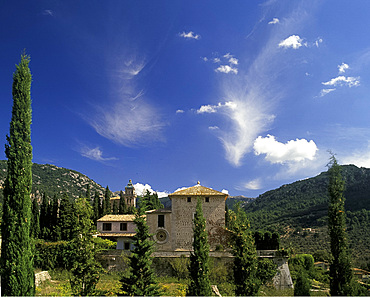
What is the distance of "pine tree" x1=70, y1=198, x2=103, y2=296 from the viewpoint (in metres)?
17.1

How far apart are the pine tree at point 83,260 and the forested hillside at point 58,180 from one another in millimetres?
131459

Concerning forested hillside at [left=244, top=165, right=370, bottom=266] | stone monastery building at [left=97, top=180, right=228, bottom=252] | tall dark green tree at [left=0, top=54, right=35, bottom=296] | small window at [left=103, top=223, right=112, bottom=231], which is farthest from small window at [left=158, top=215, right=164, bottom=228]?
tall dark green tree at [left=0, top=54, right=35, bottom=296]

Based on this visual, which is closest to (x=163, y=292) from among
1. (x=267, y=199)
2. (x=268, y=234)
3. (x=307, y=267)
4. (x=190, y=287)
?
(x=190, y=287)

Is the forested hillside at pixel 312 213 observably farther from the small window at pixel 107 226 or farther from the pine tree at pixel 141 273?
the pine tree at pixel 141 273

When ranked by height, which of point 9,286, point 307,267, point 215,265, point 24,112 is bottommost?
point 307,267

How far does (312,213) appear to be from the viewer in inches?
3209

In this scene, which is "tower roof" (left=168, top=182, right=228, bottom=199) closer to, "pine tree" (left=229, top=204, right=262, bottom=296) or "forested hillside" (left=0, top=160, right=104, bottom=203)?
"pine tree" (left=229, top=204, right=262, bottom=296)

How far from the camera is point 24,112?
615 inches

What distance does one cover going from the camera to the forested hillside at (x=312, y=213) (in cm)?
6219

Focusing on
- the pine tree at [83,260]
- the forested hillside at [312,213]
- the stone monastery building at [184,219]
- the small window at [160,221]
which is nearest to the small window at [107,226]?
the stone monastery building at [184,219]

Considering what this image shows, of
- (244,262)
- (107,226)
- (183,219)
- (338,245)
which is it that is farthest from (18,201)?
(107,226)

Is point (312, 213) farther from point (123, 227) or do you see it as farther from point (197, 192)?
point (123, 227)

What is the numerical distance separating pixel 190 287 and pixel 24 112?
1429 cm

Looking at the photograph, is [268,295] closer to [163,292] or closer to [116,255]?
[163,292]
